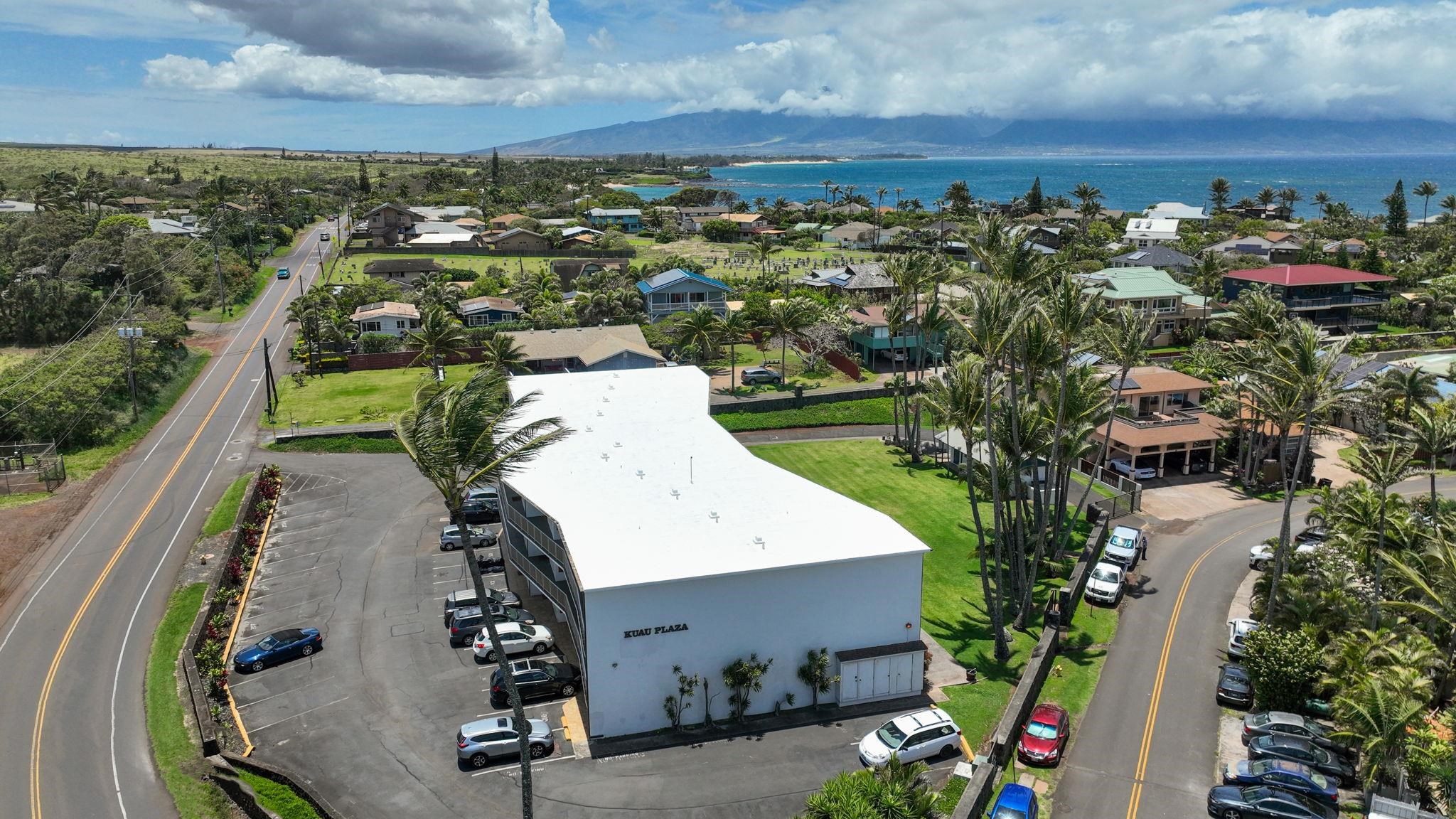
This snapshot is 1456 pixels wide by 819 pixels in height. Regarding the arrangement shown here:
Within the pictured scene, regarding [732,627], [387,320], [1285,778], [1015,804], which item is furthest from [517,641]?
[387,320]

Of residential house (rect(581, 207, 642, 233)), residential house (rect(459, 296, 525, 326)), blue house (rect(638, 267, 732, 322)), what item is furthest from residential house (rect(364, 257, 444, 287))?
residential house (rect(581, 207, 642, 233))

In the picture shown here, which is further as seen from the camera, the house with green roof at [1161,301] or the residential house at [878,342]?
the house with green roof at [1161,301]

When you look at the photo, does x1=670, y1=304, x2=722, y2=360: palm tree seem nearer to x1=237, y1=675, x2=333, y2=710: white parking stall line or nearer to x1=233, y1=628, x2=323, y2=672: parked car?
x1=233, y1=628, x2=323, y2=672: parked car

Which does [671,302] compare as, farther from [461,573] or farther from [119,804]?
[119,804]

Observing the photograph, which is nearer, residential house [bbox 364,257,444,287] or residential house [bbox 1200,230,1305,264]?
residential house [bbox 364,257,444,287]

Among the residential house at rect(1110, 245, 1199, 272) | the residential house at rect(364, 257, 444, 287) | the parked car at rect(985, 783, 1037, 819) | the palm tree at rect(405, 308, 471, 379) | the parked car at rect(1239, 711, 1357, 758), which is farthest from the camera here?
the residential house at rect(1110, 245, 1199, 272)

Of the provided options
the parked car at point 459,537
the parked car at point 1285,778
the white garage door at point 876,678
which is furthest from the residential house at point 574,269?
the parked car at point 1285,778

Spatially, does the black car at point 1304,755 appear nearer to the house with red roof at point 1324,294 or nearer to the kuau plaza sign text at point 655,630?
the kuau plaza sign text at point 655,630
